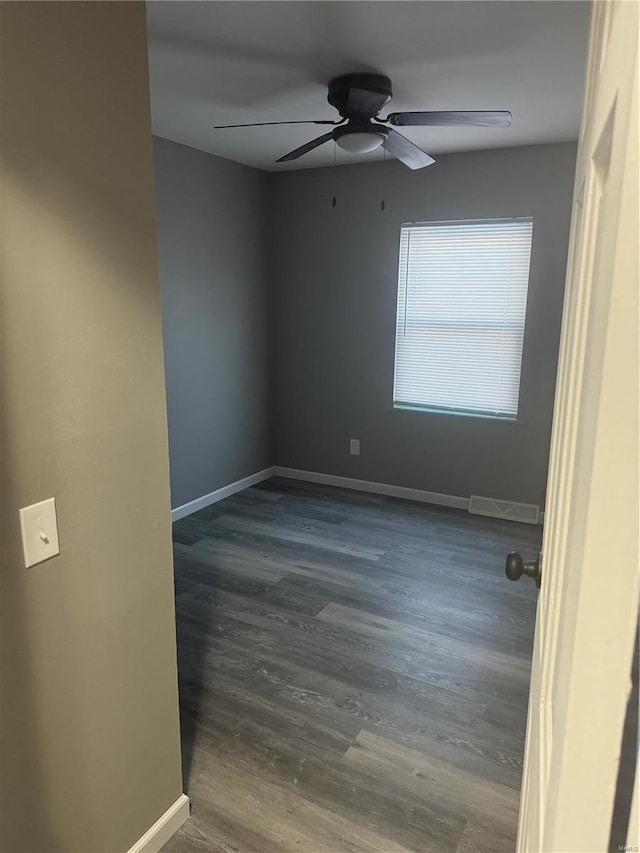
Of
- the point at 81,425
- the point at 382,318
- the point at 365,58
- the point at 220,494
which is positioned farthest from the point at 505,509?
the point at 81,425

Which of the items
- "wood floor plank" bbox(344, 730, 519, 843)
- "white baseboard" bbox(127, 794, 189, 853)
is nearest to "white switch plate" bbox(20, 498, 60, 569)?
"white baseboard" bbox(127, 794, 189, 853)

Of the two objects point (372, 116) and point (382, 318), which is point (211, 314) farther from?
point (372, 116)

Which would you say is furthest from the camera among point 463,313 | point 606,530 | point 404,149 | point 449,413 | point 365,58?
point 449,413

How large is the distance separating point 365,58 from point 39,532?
2206mm

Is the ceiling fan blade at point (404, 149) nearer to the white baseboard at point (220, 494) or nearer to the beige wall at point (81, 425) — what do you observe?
the beige wall at point (81, 425)

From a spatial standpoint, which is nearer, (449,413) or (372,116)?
(372,116)

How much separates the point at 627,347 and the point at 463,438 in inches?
159

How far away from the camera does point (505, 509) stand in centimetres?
426

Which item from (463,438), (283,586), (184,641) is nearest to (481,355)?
(463,438)

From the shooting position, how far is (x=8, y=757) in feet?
3.97

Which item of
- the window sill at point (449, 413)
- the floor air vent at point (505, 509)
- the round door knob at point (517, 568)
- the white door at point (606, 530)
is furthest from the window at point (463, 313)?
the white door at point (606, 530)

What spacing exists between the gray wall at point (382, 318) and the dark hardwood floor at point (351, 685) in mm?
680

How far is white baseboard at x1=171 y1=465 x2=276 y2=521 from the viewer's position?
13.7 ft

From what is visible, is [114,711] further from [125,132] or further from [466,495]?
[466,495]
